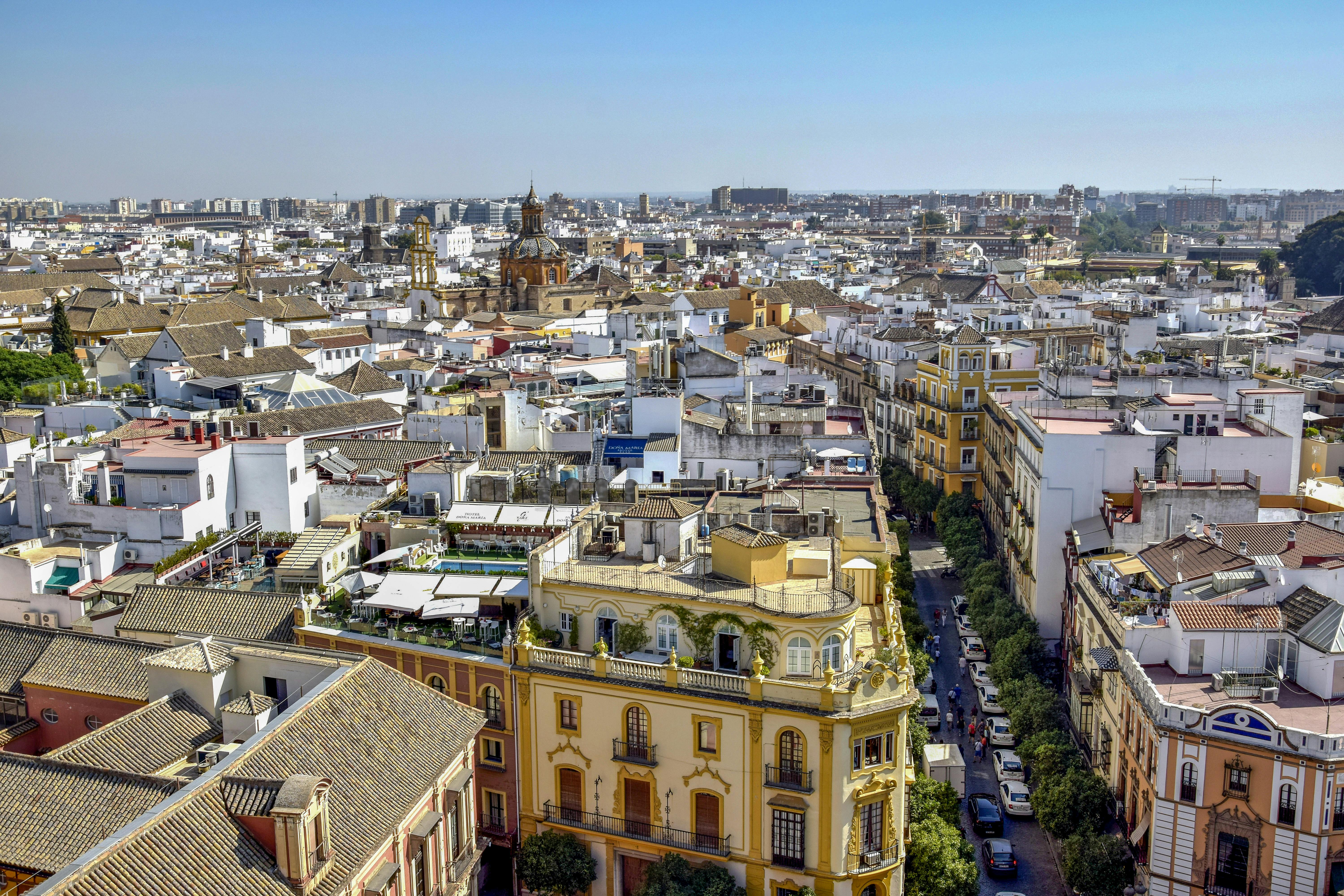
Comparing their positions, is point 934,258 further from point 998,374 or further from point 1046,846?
point 1046,846

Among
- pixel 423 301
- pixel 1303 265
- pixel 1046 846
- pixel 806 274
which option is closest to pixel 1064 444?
pixel 1046 846

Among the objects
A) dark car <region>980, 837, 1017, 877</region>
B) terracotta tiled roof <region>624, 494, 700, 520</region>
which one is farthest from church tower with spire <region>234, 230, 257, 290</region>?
dark car <region>980, 837, 1017, 877</region>

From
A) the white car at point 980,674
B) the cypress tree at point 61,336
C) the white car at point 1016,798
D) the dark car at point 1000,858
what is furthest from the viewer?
the cypress tree at point 61,336

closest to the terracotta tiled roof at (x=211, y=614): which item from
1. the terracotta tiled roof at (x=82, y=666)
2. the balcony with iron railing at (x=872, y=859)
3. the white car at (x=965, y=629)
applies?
the terracotta tiled roof at (x=82, y=666)

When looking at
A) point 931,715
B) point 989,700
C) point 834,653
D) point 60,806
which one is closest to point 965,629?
point 989,700

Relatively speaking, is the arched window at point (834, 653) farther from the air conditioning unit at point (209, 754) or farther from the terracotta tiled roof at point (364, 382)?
the terracotta tiled roof at point (364, 382)
